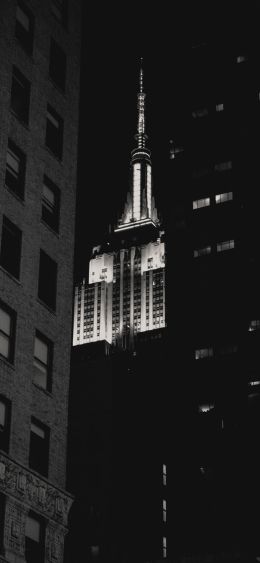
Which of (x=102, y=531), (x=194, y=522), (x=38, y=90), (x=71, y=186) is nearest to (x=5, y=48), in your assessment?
(x=38, y=90)

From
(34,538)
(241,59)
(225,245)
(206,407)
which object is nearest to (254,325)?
(225,245)

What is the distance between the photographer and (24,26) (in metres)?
44.0

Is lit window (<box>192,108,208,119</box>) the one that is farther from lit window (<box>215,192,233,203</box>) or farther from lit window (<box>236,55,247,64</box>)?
lit window (<box>215,192,233,203</box>)

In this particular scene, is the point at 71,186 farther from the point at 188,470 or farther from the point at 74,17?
the point at 188,470

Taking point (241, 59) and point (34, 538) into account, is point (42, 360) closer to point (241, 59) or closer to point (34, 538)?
point (34, 538)

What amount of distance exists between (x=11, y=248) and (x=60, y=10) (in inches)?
577

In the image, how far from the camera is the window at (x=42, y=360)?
38844 mm

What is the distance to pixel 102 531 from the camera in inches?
4926

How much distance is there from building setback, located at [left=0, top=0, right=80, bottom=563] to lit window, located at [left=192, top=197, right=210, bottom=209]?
59792mm

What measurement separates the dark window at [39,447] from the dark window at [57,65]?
16237mm

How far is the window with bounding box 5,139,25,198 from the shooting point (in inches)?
1572

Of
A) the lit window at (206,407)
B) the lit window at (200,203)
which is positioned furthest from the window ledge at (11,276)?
the lit window at (200,203)

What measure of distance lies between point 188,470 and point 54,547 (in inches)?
2434

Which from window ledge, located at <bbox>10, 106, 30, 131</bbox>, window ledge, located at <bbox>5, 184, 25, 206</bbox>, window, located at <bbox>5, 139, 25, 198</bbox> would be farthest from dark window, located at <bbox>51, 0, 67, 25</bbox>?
window ledge, located at <bbox>5, 184, 25, 206</bbox>
